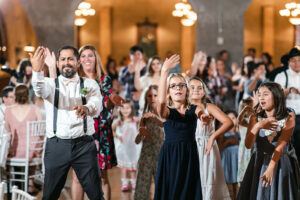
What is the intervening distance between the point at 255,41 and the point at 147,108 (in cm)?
1485

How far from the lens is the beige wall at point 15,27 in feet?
57.6

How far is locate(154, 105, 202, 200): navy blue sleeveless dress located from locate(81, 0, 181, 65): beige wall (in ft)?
52.1

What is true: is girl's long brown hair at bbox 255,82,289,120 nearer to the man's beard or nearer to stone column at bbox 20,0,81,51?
the man's beard

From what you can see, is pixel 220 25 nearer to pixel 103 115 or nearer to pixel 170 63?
pixel 103 115

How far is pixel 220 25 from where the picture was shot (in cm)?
1348

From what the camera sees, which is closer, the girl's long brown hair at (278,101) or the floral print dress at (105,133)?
the girl's long brown hair at (278,101)

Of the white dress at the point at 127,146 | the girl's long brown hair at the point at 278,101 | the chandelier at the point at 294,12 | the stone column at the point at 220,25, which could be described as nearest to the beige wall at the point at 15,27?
the stone column at the point at 220,25

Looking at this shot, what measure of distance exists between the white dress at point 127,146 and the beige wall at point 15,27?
9.43 metres

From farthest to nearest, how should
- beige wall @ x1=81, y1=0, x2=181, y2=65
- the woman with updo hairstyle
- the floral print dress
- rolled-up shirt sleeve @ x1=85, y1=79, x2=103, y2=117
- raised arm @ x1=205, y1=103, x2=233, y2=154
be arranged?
beige wall @ x1=81, y1=0, x2=181, y2=65 < the woman with updo hairstyle < the floral print dress < raised arm @ x1=205, y1=103, x2=233, y2=154 < rolled-up shirt sleeve @ x1=85, y1=79, x2=103, y2=117

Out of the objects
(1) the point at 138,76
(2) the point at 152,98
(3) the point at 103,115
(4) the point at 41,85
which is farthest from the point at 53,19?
(4) the point at 41,85

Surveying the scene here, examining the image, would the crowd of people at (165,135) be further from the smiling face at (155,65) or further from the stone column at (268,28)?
the stone column at (268,28)

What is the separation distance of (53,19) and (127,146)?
513 centimetres

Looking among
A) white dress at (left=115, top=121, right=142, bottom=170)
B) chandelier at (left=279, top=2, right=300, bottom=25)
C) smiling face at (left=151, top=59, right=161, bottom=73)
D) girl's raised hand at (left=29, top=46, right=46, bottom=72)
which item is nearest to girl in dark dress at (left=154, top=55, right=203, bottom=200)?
girl's raised hand at (left=29, top=46, right=46, bottom=72)

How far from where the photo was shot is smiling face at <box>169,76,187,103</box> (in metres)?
5.41
